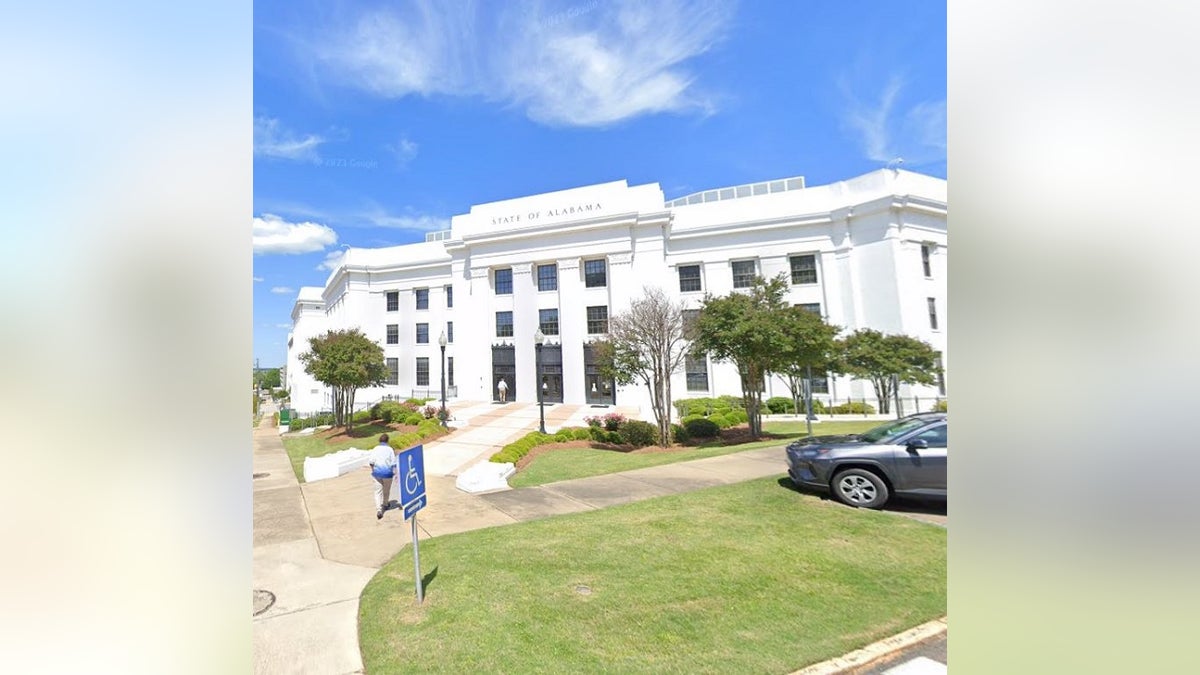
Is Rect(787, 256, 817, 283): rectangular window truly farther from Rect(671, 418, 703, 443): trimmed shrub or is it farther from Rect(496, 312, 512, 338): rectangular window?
Rect(496, 312, 512, 338): rectangular window

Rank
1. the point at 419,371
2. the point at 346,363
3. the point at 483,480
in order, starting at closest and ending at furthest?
the point at 483,480
the point at 346,363
the point at 419,371

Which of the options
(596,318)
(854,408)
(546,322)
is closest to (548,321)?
(546,322)

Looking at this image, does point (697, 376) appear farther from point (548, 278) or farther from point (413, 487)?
point (413, 487)

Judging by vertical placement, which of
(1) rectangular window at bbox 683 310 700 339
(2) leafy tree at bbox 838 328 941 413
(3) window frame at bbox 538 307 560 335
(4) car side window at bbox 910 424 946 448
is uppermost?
(3) window frame at bbox 538 307 560 335

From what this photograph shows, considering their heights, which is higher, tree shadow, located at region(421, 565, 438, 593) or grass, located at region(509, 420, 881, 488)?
tree shadow, located at region(421, 565, 438, 593)

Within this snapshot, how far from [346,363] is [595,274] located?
53.0 ft

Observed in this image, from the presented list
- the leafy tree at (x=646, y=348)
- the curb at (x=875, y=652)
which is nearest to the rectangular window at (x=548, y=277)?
the leafy tree at (x=646, y=348)

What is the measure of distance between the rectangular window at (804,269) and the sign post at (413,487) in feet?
90.3

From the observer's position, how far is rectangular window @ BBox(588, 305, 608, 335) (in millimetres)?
29039

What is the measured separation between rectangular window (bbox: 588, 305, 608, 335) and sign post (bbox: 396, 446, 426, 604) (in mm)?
24611

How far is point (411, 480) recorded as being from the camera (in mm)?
4250

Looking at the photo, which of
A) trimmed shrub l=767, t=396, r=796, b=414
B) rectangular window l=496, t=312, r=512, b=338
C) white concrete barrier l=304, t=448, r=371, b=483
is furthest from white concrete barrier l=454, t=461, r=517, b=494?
rectangular window l=496, t=312, r=512, b=338
